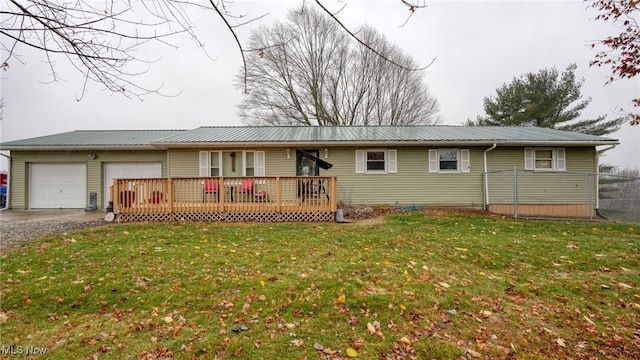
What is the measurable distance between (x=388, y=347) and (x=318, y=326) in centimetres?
68

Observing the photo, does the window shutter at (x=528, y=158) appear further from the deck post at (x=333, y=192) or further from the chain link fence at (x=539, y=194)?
the deck post at (x=333, y=192)

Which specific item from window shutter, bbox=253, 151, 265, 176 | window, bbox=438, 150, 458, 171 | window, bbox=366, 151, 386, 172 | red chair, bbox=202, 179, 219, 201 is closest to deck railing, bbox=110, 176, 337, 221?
red chair, bbox=202, 179, 219, 201

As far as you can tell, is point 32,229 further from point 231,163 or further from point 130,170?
point 231,163

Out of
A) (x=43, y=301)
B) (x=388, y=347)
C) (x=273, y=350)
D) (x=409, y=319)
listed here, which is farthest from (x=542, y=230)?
(x=43, y=301)

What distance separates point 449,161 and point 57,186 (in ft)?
54.8

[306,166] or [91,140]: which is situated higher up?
[91,140]

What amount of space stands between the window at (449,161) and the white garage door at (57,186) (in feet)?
48.6

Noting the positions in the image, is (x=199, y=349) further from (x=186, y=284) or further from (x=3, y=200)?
(x=3, y=200)

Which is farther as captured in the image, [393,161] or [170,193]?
[393,161]

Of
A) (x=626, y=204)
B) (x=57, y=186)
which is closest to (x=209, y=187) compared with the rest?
(x=57, y=186)

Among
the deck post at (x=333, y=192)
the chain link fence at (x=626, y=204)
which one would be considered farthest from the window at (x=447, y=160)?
the deck post at (x=333, y=192)

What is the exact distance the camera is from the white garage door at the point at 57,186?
464 inches

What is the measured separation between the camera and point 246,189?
8805 millimetres

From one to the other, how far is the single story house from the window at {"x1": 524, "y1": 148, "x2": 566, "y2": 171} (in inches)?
1.6
